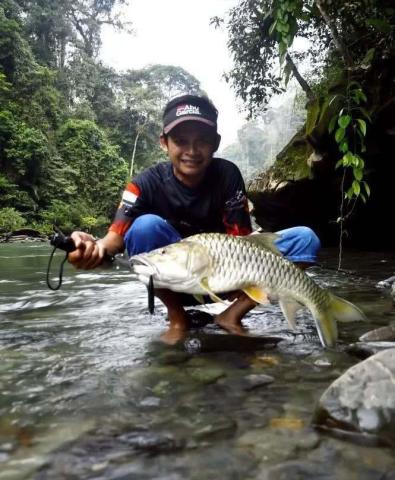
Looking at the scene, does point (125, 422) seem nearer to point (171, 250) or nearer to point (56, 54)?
point (171, 250)

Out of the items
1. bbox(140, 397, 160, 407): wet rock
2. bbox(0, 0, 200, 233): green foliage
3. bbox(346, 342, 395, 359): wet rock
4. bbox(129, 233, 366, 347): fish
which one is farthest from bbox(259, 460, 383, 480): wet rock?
bbox(0, 0, 200, 233): green foliage

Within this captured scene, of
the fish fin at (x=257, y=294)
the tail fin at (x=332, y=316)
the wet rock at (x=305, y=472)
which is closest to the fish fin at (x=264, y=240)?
the fish fin at (x=257, y=294)

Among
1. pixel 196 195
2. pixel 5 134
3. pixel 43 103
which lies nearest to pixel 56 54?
pixel 43 103

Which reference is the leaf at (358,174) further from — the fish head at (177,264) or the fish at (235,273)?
the fish head at (177,264)

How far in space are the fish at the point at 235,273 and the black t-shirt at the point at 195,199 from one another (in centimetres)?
94

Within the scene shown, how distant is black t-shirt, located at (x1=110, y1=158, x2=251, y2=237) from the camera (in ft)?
11.2

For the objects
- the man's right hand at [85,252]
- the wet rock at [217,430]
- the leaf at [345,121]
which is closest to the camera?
the wet rock at [217,430]

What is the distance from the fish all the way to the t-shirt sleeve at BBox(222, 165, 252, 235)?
91cm

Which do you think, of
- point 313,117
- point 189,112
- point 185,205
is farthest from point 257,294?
point 313,117

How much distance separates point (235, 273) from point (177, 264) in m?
0.32

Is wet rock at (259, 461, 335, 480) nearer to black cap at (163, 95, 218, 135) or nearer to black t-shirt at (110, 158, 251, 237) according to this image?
black t-shirt at (110, 158, 251, 237)

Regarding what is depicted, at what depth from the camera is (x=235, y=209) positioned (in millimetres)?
3502

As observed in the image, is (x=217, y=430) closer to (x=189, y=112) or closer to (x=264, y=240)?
(x=264, y=240)

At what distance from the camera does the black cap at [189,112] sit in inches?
126
